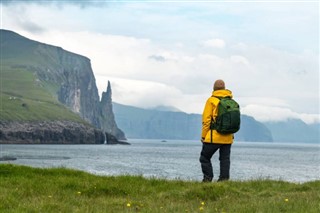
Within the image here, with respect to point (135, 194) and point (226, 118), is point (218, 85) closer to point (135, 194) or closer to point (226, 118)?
point (226, 118)

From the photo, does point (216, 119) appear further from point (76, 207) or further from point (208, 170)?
point (76, 207)

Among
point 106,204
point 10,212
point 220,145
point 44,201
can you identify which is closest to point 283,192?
point 220,145

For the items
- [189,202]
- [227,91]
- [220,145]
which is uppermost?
[227,91]

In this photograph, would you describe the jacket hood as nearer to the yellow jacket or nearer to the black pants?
the yellow jacket

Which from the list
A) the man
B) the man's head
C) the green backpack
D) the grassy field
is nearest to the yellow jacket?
the man

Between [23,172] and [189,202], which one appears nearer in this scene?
[189,202]

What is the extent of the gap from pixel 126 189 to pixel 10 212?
5385 millimetres

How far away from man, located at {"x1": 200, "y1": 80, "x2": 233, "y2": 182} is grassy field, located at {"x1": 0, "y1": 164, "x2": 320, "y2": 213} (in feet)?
4.03

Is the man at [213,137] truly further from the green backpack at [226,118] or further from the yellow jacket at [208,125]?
the green backpack at [226,118]

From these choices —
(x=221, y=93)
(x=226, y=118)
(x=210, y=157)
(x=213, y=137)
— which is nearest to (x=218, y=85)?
(x=221, y=93)

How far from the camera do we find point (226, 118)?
16.8 meters

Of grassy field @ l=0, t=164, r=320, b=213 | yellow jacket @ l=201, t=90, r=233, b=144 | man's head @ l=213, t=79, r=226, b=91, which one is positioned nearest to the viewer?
grassy field @ l=0, t=164, r=320, b=213

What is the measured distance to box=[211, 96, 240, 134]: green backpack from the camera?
16797mm

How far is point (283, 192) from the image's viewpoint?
15742 mm
